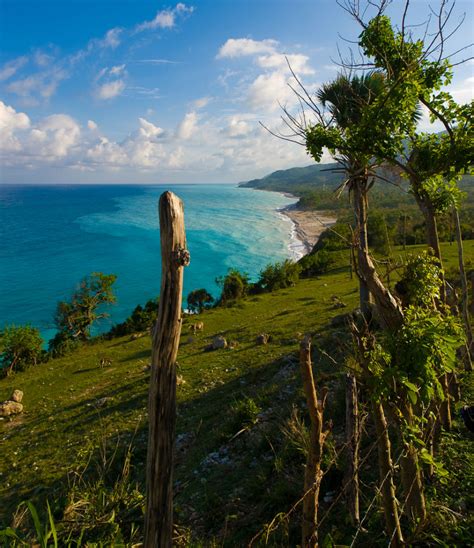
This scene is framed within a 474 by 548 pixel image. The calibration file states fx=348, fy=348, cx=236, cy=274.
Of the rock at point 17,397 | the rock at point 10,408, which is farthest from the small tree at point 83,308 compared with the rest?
the rock at point 10,408

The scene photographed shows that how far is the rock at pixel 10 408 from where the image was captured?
18.1 m

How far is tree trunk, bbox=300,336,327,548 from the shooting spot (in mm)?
2908

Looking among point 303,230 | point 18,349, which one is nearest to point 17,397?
point 18,349

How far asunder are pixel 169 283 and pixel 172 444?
151 cm

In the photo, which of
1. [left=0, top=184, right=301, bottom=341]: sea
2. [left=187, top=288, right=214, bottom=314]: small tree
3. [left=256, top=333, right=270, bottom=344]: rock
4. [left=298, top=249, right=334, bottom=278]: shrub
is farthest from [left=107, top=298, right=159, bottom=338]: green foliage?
[left=298, top=249, right=334, bottom=278]: shrub

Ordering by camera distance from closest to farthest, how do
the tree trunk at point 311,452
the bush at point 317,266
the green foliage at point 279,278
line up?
the tree trunk at point 311,452 < the green foliage at point 279,278 < the bush at point 317,266

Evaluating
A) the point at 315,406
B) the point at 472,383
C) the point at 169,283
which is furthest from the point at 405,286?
the point at 472,383

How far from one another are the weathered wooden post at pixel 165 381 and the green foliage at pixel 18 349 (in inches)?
1286

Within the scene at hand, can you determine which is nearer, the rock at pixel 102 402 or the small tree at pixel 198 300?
the rock at pixel 102 402

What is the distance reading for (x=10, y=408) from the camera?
1841 centimetres

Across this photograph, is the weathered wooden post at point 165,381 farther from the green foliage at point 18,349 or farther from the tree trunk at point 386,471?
the green foliage at point 18,349

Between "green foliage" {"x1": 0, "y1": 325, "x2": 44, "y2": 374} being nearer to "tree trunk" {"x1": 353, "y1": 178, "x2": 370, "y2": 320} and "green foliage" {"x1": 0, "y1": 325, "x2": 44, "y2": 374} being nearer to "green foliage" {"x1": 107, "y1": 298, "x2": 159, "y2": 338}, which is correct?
"green foliage" {"x1": 107, "y1": 298, "x2": 159, "y2": 338}

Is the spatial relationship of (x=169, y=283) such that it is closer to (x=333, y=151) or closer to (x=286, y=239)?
(x=333, y=151)

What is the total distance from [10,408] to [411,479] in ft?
67.8
